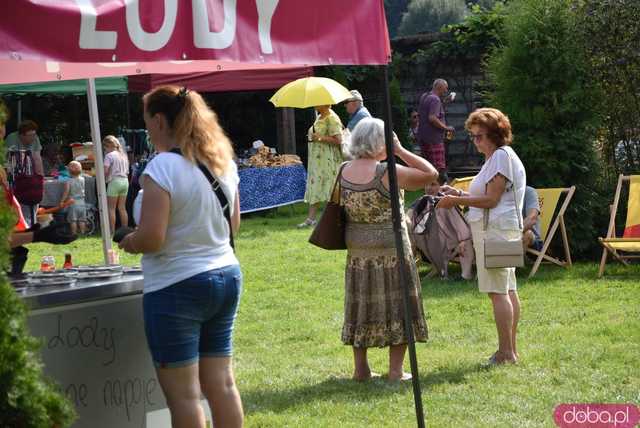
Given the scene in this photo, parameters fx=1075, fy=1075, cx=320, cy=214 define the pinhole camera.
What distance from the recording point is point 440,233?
1056 centimetres

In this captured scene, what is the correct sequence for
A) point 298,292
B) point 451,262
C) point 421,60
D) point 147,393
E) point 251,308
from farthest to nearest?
1. point 421,60
2. point 451,262
3. point 298,292
4. point 251,308
5. point 147,393

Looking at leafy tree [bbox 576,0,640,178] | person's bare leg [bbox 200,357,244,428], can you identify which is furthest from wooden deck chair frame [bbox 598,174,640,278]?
person's bare leg [bbox 200,357,244,428]

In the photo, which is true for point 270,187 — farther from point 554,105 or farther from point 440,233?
point 440,233

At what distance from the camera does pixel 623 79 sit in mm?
11625

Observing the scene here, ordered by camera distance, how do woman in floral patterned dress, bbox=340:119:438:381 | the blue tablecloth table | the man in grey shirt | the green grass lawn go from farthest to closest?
the blue tablecloth table
the man in grey shirt
woman in floral patterned dress, bbox=340:119:438:381
the green grass lawn

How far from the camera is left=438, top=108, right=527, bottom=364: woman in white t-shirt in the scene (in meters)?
6.89

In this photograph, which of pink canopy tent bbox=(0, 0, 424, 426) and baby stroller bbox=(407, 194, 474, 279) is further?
baby stroller bbox=(407, 194, 474, 279)

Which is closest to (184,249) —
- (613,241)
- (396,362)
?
(396,362)

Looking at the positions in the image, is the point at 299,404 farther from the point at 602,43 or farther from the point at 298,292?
the point at 602,43

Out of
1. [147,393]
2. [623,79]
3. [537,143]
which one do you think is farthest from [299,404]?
[623,79]

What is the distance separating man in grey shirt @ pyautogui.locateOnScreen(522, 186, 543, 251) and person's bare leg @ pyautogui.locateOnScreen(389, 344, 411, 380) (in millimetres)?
3595

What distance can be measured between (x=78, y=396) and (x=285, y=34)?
1736 millimetres

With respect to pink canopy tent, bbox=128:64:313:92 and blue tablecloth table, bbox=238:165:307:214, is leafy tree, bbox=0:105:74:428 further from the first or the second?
pink canopy tent, bbox=128:64:313:92

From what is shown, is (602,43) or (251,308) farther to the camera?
(602,43)
